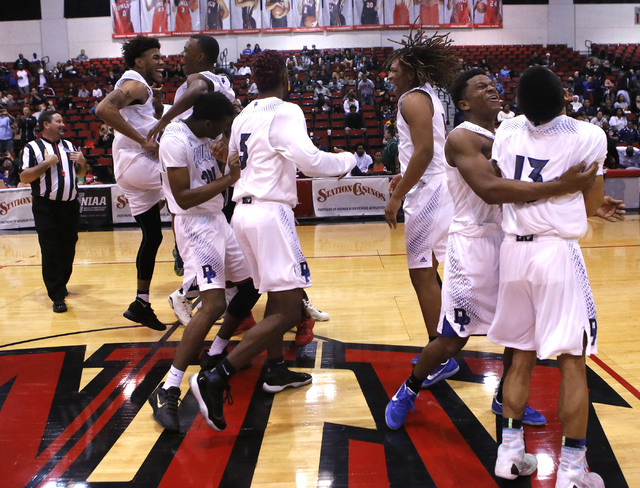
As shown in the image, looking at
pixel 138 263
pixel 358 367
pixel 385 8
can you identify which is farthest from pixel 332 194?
pixel 385 8

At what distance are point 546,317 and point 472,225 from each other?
0.67 metres

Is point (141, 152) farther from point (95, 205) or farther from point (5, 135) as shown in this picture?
point (5, 135)

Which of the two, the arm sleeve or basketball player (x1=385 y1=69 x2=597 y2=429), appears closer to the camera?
basketball player (x1=385 y1=69 x2=597 y2=429)

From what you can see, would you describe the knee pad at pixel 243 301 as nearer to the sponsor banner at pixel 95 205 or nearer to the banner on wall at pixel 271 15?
the sponsor banner at pixel 95 205

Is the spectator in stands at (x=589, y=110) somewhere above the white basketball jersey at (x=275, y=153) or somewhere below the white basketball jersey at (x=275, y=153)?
above

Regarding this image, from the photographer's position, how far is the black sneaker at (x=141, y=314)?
4797 millimetres

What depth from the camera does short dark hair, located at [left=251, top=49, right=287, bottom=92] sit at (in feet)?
10.8

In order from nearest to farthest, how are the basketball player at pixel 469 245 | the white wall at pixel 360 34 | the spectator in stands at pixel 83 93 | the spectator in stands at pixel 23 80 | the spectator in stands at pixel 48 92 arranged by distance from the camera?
the basketball player at pixel 469 245
the spectator in stands at pixel 83 93
the spectator in stands at pixel 48 92
the spectator in stands at pixel 23 80
the white wall at pixel 360 34

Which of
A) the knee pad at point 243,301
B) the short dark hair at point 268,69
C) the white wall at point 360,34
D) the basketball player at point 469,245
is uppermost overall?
the white wall at point 360,34

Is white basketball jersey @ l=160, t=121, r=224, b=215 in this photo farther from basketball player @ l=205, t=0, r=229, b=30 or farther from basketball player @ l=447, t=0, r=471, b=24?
basketball player @ l=447, t=0, r=471, b=24

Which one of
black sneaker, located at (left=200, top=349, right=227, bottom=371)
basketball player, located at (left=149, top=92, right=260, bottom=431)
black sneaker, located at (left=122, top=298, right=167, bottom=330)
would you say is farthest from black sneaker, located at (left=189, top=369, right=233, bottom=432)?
black sneaker, located at (left=122, top=298, right=167, bottom=330)

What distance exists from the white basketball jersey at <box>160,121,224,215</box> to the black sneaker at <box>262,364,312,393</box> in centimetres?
102

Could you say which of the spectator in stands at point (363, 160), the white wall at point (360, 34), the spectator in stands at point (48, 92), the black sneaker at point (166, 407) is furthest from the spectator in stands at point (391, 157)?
the spectator in stands at point (48, 92)

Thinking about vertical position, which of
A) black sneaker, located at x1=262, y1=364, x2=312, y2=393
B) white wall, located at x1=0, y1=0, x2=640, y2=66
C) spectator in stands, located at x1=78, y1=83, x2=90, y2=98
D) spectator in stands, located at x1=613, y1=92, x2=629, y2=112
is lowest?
black sneaker, located at x1=262, y1=364, x2=312, y2=393
